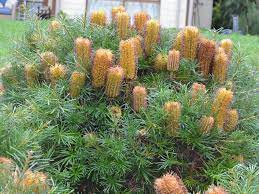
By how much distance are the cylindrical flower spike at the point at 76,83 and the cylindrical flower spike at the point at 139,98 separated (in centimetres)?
28

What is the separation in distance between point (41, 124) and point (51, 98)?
0.84 ft

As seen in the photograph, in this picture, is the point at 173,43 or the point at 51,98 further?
the point at 173,43

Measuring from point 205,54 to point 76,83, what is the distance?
73 centimetres

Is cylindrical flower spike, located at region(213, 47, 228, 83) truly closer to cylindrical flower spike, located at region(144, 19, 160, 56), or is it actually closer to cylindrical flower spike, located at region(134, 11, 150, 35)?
cylindrical flower spike, located at region(144, 19, 160, 56)

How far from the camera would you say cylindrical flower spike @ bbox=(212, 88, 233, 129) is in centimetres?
293

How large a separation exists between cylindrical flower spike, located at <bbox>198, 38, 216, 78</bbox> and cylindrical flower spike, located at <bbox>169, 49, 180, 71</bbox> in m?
0.17

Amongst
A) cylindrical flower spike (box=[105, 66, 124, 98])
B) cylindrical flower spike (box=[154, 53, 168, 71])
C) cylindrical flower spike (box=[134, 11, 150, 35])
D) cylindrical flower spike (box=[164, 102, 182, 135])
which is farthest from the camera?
cylindrical flower spike (box=[134, 11, 150, 35])

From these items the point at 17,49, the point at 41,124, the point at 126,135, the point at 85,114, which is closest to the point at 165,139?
the point at 126,135

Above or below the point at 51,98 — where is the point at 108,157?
below

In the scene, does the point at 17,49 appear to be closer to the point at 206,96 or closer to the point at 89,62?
the point at 89,62

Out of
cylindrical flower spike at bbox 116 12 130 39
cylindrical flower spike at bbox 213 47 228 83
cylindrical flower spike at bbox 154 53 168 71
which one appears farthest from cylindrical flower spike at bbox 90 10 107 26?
cylindrical flower spike at bbox 213 47 228 83

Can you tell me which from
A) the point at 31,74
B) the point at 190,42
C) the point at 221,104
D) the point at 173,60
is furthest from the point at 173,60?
the point at 31,74

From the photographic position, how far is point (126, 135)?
118 inches

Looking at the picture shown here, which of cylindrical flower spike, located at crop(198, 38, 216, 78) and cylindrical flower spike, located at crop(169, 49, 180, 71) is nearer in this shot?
cylindrical flower spike, located at crop(169, 49, 180, 71)
